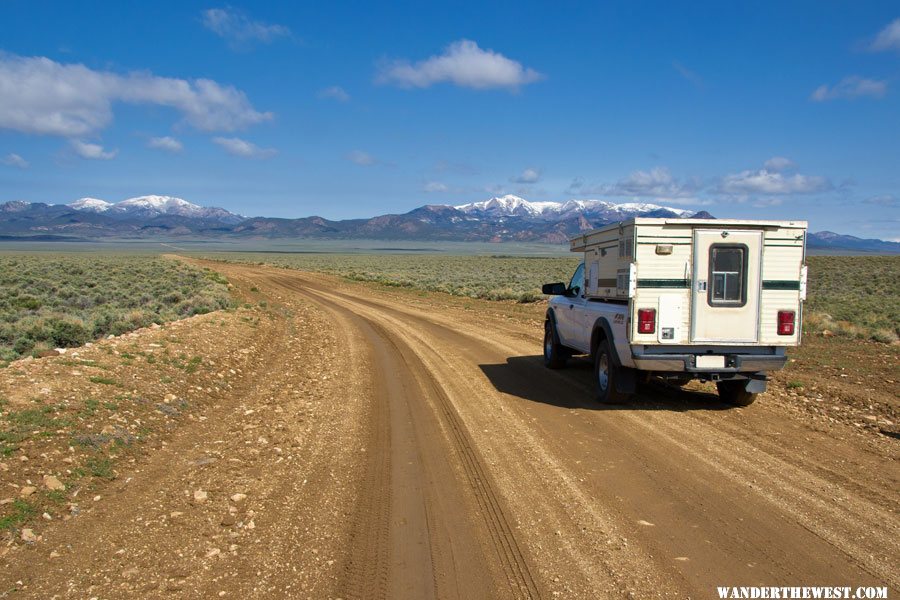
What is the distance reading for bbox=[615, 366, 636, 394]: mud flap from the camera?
8836 mm

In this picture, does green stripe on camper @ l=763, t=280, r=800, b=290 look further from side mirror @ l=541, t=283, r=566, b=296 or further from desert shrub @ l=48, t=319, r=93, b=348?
desert shrub @ l=48, t=319, r=93, b=348

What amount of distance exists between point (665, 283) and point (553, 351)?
3923 millimetres

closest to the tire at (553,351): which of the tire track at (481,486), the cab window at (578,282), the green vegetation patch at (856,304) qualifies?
the cab window at (578,282)

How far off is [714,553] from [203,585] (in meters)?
3.41

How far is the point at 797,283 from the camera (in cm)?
843

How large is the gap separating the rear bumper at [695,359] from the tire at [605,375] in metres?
0.53

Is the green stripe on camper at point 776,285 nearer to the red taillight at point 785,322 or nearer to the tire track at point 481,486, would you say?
the red taillight at point 785,322

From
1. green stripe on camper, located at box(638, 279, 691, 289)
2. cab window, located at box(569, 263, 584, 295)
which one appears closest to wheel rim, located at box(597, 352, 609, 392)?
green stripe on camper, located at box(638, 279, 691, 289)

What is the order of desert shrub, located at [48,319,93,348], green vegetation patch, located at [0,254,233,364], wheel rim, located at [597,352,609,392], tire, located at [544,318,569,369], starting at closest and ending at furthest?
wheel rim, located at [597,352,609,392] → tire, located at [544,318,569,369] → desert shrub, located at [48,319,93,348] → green vegetation patch, located at [0,254,233,364]

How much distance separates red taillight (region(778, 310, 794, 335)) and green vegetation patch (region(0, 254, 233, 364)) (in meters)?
10.6

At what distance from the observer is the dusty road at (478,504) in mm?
4328

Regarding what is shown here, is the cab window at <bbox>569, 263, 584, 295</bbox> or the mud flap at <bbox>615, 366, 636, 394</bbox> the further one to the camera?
the cab window at <bbox>569, 263, 584, 295</bbox>

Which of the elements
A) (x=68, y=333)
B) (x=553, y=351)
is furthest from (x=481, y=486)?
(x=68, y=333)

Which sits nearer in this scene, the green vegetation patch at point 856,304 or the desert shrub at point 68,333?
the desert shrub at point 68,333
